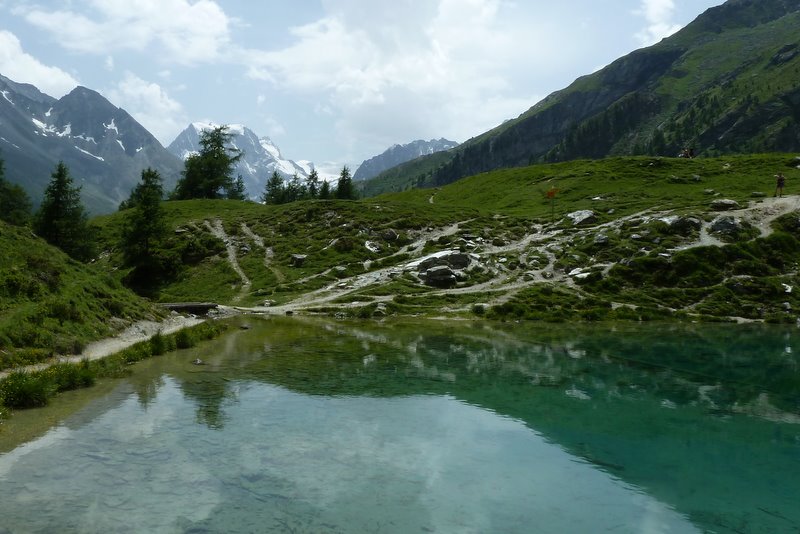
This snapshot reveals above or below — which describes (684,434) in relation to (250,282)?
below

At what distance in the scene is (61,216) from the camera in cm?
7569

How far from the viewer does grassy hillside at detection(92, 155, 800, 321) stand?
65312 millimetres

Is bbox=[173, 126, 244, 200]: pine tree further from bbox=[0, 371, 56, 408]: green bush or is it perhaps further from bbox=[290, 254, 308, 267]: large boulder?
bbox=[0, 371, 56, 408]: green bush

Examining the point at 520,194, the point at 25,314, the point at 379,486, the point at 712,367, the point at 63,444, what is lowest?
the point at 712,367

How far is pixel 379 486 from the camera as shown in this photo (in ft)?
50.8

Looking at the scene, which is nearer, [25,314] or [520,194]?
[25,314]

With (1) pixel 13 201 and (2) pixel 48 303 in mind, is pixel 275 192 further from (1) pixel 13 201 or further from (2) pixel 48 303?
(2) pixel 48 303

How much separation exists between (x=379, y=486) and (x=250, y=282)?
66.0 m

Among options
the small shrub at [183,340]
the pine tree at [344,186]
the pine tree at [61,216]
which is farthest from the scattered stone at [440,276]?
the pine tree at [344,186]

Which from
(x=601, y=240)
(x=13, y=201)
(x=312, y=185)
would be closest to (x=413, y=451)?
(x=601, y=240)

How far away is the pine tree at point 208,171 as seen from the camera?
141m

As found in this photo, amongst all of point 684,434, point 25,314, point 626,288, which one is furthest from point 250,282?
point 684,434

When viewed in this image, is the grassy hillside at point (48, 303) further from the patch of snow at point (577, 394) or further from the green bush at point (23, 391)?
the patch of snow at point (577, 394)

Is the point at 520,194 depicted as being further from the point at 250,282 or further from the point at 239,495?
the point at 239,495
